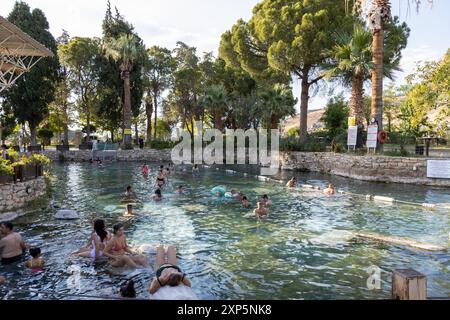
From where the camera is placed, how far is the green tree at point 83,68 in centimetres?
5584

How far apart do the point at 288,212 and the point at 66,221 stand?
967 cm

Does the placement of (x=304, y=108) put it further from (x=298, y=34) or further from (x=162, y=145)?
(x=162, y=145)

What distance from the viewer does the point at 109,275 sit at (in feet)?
33.4

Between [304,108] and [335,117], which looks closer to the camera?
[304,108]

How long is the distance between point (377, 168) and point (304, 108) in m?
14.0

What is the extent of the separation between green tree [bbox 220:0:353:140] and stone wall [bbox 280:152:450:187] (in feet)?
23.2

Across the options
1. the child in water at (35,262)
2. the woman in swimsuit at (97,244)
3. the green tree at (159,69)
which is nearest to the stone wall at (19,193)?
the woman in swimsuit at (97,244)

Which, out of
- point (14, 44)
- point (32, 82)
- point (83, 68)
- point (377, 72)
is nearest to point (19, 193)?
point (14, 44)

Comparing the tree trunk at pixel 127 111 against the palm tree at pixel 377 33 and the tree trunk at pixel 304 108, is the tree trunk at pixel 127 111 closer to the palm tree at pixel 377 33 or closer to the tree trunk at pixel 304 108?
the tree trunk at pixel 304 108

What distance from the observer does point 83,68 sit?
5831 centimetres

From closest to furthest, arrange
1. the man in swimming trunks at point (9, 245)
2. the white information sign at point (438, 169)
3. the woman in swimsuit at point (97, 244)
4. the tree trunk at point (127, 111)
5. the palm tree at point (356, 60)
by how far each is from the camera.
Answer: the man in swimming trunks at point (9, 245) < the woman in swimsuit at point (97, 244) < the white information sign at point (438, 169) < the palm tree at point (356, 60) < the tree trunk at point (127, 111)

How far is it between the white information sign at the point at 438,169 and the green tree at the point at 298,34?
1506cm

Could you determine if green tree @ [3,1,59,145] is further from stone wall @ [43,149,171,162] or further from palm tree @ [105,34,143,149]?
palm tree @ [105,34,143,149]
